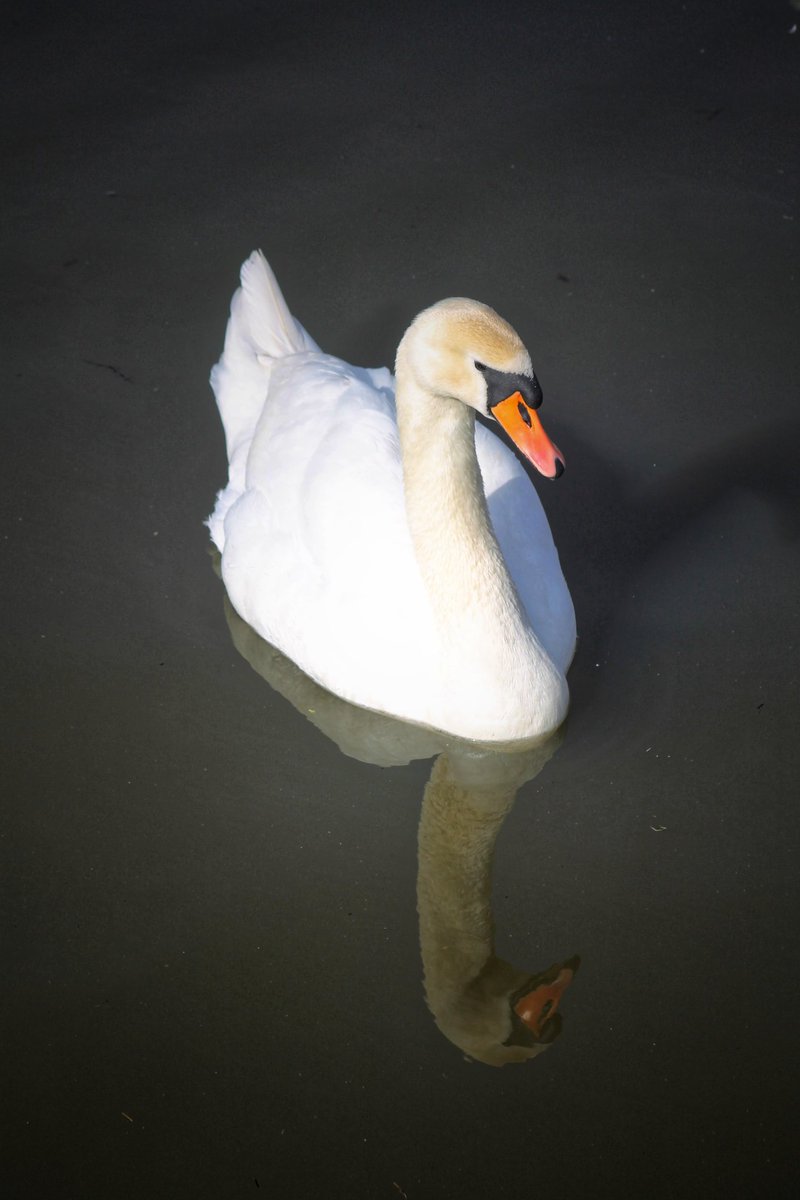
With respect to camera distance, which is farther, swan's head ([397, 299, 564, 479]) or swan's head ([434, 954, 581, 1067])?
swan's head ([434, 954, 581, 1067])

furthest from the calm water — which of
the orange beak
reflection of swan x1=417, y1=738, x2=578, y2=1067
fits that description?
the orange beak

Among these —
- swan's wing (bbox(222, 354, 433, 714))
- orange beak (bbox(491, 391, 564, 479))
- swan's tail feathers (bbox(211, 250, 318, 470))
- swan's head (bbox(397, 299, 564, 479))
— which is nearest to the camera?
swan's head (bbox(397, 299, 564, 479))

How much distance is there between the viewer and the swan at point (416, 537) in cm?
368

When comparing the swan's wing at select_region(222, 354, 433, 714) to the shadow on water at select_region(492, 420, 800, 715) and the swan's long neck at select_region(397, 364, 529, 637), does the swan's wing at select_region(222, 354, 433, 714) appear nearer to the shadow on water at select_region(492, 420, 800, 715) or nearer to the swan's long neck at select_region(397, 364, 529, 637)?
the swan's long neck at select_region(397, 364, 529, 637)

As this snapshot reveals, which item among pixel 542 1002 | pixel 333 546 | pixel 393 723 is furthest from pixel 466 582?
pixel 542 1002

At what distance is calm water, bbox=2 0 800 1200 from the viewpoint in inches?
140

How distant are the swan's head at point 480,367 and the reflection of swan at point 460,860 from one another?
114 centimetres

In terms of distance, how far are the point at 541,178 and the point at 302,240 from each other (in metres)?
1.24

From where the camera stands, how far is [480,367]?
3.57 metres

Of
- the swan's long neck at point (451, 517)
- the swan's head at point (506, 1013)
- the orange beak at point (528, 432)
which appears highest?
the orange beak at point (528, 432)

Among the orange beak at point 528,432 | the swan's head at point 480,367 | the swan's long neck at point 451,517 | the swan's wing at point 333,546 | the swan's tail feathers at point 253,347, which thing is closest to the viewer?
the swan's head at point 480,367

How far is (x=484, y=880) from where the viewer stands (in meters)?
4.08

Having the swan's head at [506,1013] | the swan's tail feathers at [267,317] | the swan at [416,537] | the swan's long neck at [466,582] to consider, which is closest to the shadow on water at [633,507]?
the swan at [416,537]

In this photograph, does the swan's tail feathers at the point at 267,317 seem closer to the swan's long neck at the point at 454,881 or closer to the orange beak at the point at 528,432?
the orange beak at the point at 528,432
